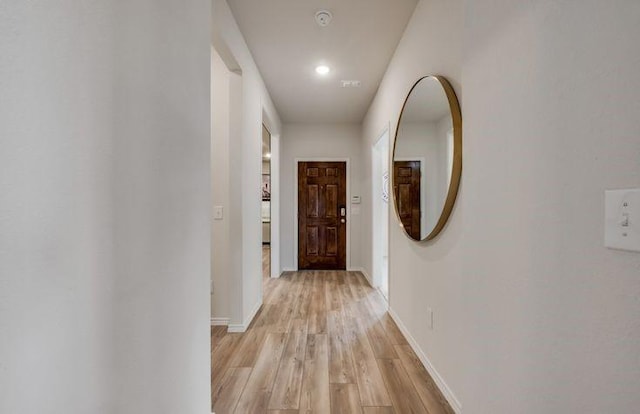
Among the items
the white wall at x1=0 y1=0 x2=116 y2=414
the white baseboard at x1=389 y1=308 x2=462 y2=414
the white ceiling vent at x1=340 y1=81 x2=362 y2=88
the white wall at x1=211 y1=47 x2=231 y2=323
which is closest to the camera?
the white wall at x1=0 y1=0 x2=116 y2=414

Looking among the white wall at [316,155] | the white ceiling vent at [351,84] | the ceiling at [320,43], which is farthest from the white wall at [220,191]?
the white wall at [316,155]

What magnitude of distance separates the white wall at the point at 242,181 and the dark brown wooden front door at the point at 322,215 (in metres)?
2.25

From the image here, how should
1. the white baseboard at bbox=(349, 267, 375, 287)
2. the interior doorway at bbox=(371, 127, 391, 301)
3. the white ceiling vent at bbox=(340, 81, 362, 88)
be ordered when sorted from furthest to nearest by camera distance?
the white baseboard at bbox=(349, 267, 375, 287), the interior doorway at bbox=(371, 127, 391, 301), the white ceiling vent at bbox=(340, 81, 362, 88)

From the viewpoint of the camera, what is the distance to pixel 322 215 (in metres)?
5.63

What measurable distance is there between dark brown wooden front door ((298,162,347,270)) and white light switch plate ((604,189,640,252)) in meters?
4.99

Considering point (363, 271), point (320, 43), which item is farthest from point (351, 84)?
point (363, 271)

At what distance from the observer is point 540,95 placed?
0.84 meters

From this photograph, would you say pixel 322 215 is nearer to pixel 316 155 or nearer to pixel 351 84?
pixel 316 155

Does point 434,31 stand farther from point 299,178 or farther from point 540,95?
point 299,178

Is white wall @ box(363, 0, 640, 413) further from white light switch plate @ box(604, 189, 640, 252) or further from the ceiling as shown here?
the ceiling

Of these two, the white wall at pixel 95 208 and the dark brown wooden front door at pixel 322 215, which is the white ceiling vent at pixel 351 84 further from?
the white wall at pixel 95 208

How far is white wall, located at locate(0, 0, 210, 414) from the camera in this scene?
594mm

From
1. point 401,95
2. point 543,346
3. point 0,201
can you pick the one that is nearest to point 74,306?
point 0,201

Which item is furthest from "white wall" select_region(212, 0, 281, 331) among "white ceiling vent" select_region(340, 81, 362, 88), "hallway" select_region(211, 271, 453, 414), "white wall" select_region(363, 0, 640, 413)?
"white wall" select_region(363, 0, 640, 413)
